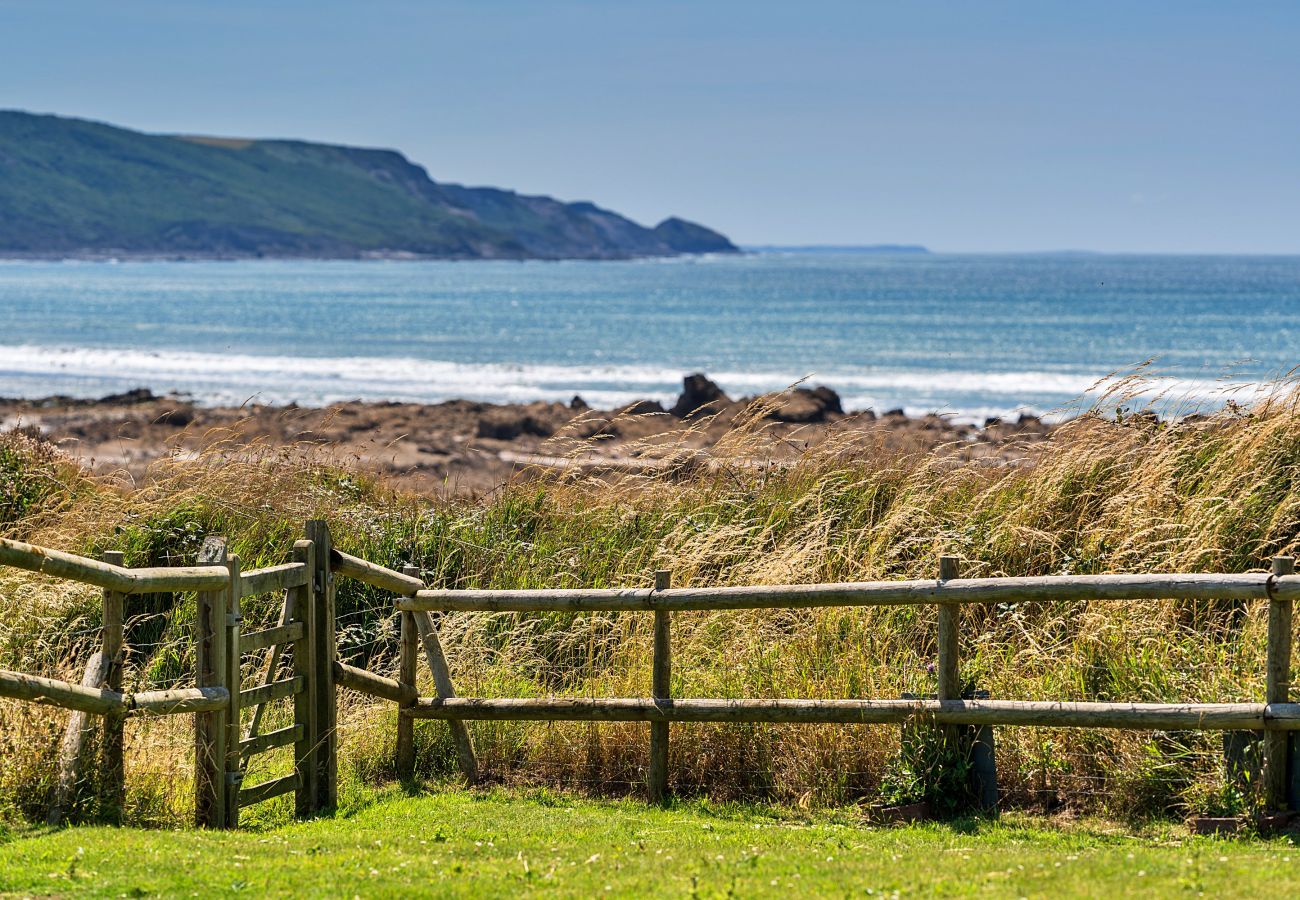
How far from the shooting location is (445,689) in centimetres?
907

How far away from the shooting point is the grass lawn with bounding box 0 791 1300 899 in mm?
5965

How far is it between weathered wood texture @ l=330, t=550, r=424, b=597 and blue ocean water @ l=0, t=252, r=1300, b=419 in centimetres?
1215

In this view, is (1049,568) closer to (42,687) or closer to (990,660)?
(990,660)

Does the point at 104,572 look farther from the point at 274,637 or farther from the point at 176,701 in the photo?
the point at 274,637

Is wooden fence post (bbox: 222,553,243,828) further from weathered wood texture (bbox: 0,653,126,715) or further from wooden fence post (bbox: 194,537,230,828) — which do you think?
weathered wood texture (bbox: 0,653,126,715)

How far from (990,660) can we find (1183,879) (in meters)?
3.24

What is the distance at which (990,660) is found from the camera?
30.3ft

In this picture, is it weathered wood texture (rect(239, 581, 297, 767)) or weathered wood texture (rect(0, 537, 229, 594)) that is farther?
weathered wood texture (rect(239, 581, 297, 767))

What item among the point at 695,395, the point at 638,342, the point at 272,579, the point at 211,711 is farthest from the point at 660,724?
the point at 638,342

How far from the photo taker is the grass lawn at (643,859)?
5.96 m


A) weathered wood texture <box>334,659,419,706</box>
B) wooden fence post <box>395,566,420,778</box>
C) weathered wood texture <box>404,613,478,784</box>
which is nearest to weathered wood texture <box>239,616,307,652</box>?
weathered wood texture <box>334,659,419,706</box>

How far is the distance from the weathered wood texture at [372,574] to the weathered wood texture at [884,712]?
2.49ft

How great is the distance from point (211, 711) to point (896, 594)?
12.6ft

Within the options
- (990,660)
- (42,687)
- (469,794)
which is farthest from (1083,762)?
(42,687)
